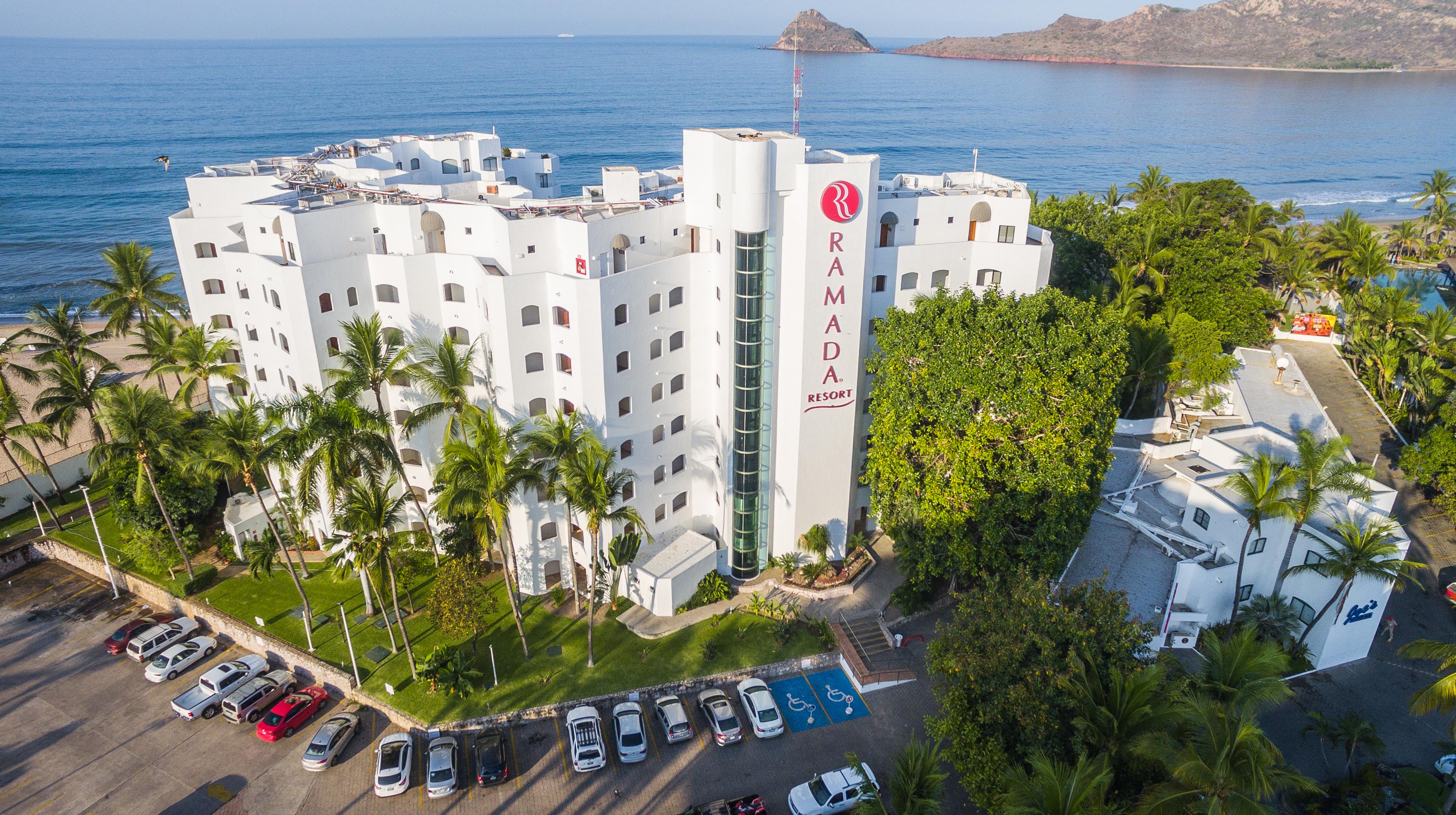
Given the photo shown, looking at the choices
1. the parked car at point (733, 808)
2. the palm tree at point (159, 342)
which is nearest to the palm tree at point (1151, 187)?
the parked car at point (733, 808)

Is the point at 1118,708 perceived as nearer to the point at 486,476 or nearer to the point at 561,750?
the point at 561,750

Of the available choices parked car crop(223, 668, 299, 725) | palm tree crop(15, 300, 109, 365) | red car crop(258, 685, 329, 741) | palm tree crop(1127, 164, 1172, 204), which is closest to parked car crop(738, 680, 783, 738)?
red car crop(258, 685, 329, 741)

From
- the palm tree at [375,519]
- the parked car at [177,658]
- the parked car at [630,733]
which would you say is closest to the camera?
the parked car at [630,733]

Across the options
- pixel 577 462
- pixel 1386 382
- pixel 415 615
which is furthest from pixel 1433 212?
pixel 415 615

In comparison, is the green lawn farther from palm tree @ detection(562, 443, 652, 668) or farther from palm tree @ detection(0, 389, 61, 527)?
palm tree @ detection(0, 389, 61, 527)

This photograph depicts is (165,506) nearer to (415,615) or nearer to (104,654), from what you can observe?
(104,654)

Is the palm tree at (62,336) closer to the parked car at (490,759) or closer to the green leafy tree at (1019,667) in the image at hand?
the parked car at (490,759)
